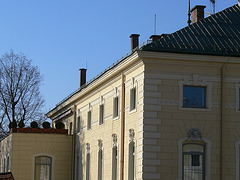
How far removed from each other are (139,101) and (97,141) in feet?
29.6

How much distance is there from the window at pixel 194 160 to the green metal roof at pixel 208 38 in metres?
4.58

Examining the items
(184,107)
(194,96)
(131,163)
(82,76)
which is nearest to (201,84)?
(194,96)

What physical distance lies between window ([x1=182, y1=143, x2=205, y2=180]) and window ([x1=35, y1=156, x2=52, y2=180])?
17021 mm

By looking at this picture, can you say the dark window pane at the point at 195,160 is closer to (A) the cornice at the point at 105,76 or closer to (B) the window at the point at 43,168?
(A) the cornice at the point at 105,76

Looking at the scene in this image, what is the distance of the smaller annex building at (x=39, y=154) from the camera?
42969 mm

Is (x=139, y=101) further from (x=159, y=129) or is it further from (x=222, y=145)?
(x=222, y=145)

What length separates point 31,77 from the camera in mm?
59688

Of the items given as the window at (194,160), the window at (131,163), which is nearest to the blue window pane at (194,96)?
the window at (194,160)

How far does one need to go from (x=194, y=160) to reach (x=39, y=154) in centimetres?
1710

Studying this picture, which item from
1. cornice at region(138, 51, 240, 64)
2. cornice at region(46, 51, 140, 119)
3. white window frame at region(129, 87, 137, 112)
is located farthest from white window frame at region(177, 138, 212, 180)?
cornice at region(46, 51, 140, 119)

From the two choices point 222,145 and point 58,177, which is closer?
point 222,145

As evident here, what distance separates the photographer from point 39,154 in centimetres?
4350

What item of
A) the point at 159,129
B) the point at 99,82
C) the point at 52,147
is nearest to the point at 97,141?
the point at 99,82

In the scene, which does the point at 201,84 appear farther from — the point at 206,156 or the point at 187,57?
the point at 206,156
